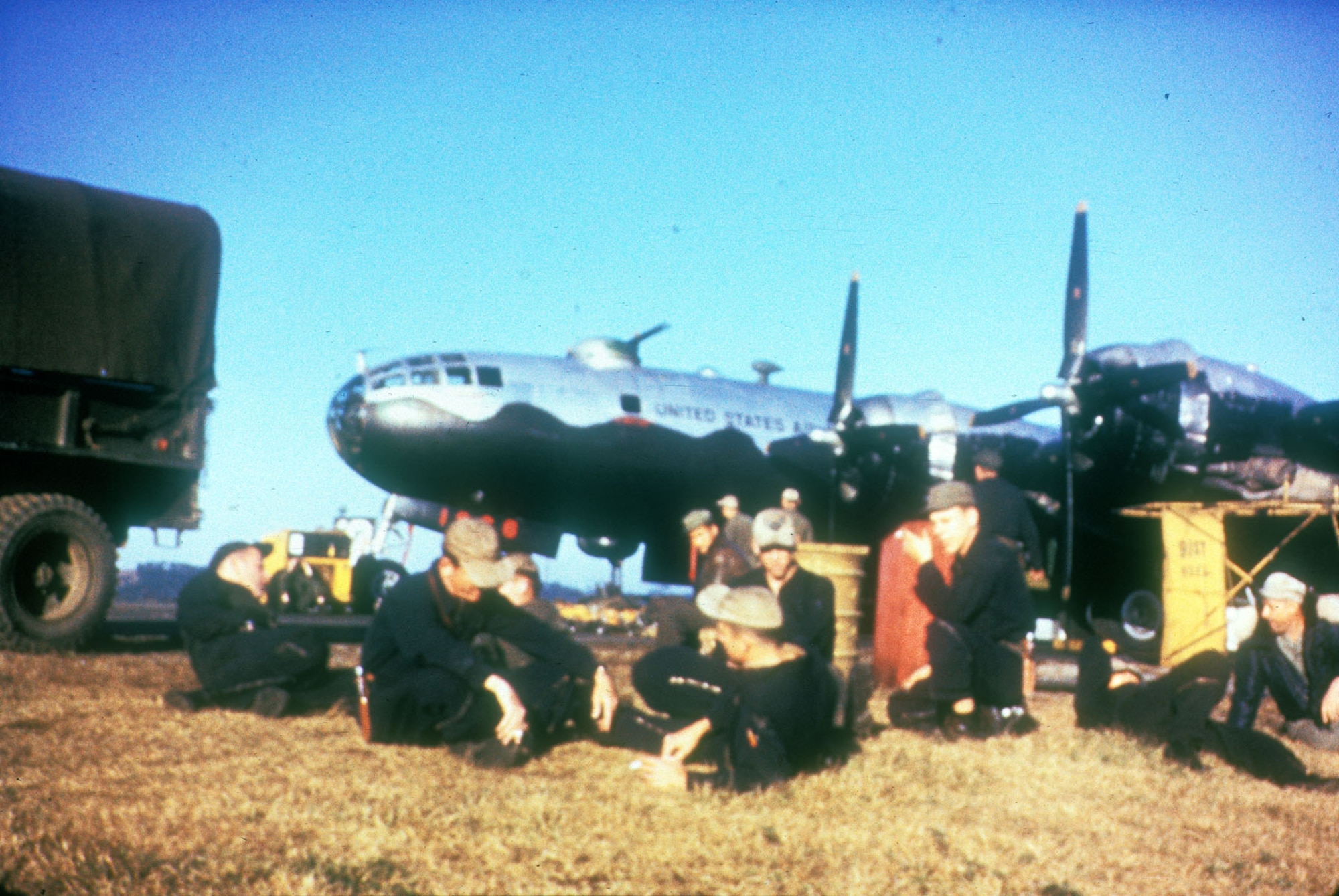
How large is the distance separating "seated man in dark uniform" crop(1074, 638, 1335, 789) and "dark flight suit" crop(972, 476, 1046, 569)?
5.44 ft

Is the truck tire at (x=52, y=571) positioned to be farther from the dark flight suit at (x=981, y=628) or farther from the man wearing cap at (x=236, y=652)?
the dark flight suit at (x=981, y=628)

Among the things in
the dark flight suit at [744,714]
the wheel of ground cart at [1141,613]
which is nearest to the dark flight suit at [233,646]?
the dark flight suit at [744,714]

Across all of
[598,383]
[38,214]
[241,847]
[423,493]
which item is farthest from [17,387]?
[598,383]

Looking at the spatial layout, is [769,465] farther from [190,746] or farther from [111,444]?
[190,746]

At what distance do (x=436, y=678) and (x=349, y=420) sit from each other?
10798mm

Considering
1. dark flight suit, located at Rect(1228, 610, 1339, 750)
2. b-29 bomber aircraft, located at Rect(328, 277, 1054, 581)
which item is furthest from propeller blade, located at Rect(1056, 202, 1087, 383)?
dark flight suit, located at Rect(1228, 610, 1339, 750)

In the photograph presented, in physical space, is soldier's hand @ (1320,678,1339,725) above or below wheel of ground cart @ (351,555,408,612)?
above

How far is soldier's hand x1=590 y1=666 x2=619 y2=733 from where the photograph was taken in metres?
5.90

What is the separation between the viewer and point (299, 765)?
5016mm

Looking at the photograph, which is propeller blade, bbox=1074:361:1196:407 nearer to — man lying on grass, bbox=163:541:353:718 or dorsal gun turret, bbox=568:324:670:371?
dorsal gun turret, bbox=568:324:670:371

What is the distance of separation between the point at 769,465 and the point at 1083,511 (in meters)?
5.03

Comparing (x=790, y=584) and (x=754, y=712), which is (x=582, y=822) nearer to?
(x=754, y=712)

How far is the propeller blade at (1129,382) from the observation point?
38.3ft

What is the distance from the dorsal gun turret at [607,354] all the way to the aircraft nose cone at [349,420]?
3.77 metres
